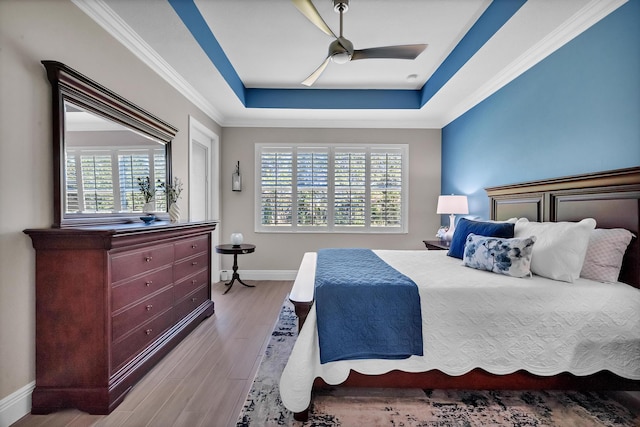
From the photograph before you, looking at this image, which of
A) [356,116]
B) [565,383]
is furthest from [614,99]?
[356,116]

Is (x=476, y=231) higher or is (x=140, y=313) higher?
(x=476, y=231)

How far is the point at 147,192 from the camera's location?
106 inches

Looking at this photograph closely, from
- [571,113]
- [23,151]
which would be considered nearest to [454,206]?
[571,113]

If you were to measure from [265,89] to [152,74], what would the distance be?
5.57 feet

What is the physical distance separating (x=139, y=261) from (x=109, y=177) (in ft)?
2.44

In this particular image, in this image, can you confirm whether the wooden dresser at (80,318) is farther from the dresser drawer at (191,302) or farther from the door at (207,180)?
the door at (207,180)

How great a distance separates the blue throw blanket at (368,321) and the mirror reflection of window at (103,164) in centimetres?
171

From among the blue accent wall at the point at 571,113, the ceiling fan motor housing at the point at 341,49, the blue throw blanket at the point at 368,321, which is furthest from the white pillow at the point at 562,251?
the ceiling fan motor housing at the point at 341,49

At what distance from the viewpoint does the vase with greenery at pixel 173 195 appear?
2.82 metres

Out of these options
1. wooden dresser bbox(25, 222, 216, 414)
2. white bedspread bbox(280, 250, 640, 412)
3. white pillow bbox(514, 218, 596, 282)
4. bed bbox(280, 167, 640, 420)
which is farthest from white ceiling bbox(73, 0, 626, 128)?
white bedspread bbox(280, 250, 640, 412)

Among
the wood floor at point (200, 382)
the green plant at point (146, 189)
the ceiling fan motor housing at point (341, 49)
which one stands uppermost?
the ceiling fan motor housing at point (341, 49)

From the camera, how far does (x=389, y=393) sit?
74.0 inches

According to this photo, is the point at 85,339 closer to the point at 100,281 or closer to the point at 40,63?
the point at 100,281

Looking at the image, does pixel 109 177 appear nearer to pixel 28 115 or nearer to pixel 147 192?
pixel 147 192
